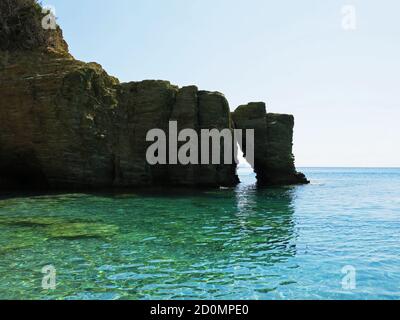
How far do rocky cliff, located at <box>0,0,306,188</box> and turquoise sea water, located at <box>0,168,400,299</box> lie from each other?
10.3 m

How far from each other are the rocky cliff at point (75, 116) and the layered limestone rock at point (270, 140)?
7413 millimetres

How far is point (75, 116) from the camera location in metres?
29.4

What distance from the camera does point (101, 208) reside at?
20.8m

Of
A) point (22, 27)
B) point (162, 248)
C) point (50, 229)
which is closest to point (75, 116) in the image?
point (22, 27)

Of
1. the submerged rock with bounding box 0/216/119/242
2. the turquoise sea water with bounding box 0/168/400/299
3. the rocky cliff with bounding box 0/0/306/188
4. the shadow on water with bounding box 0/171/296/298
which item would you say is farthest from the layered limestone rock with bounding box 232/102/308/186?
the submerged rock with bounding box 0/216/119/242

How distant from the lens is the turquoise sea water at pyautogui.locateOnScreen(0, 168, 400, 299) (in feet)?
26.5

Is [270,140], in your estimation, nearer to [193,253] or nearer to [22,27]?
[22,27]

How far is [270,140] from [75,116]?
77.6 feet

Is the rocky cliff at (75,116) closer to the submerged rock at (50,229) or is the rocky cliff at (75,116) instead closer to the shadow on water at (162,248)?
the shadow on water at (162,248)

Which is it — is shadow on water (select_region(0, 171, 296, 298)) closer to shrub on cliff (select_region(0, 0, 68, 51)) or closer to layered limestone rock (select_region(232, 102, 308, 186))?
shrub on cliff (select_region(0, 0, 68, 51))

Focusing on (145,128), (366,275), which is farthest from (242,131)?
(366,275)
